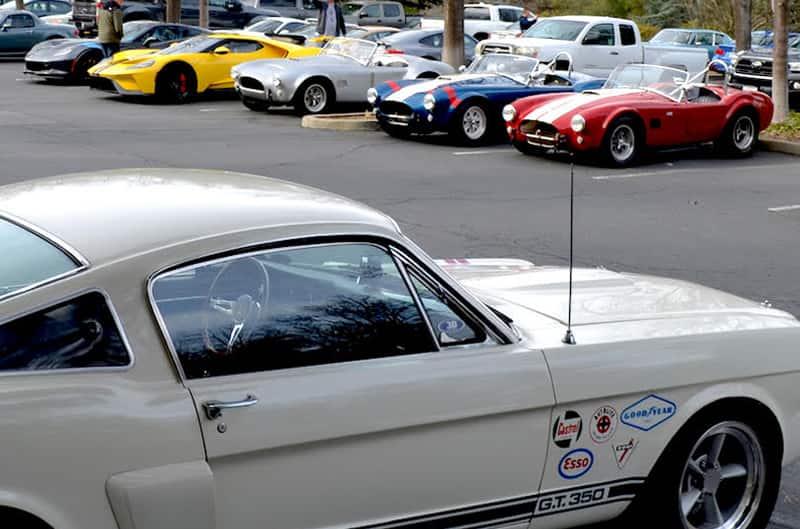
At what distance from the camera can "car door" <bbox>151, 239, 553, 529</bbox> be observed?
357 centimetres

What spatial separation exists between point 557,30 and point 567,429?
968 inches

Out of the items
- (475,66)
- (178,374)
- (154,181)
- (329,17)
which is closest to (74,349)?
(178,374)

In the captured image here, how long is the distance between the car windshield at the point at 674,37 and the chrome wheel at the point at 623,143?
63.5 feet

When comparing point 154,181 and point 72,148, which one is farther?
point 72,148

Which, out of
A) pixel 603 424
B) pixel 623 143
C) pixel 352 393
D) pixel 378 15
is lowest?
pixel 603 424

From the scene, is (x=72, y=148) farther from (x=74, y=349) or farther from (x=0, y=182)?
(x=74, y=349)

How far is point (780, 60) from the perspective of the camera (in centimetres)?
1983

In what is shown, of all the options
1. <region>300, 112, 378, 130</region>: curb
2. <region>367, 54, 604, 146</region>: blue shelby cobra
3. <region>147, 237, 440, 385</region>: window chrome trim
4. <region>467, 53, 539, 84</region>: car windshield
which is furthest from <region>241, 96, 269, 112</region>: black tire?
<region>147, 237, 440, 385</region>: window chrome trim

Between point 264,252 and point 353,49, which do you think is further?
point 353,49

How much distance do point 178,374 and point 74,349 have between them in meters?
0.30

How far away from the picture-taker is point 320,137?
18.6 m

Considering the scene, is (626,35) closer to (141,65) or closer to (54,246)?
(141,65)

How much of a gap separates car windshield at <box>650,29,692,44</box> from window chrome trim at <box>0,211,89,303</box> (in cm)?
3284

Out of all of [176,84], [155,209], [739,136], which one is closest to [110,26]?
[176,84]
